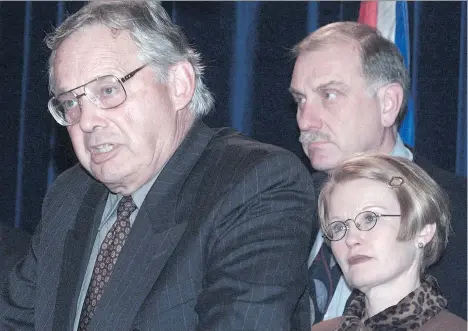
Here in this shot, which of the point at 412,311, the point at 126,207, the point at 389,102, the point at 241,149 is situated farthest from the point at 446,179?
the point at 126,207

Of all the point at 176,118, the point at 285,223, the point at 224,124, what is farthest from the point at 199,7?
the point at 285,223

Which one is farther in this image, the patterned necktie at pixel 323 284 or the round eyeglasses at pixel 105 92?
the patterned necktie at pixel 323 284

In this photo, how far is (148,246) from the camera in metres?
2.07

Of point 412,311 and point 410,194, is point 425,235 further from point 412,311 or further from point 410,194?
point 412,311

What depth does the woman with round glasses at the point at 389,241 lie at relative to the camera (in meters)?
2.16

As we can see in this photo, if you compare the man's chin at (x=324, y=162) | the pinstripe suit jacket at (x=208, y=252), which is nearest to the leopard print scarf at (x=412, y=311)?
the pinstripe suit jacket at (x=208, y=252)

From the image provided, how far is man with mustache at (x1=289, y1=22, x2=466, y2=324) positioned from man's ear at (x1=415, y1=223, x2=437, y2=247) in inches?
24.2

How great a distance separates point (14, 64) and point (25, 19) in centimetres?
23

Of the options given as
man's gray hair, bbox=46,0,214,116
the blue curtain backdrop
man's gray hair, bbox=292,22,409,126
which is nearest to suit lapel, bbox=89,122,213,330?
man's gray hair, bbox=46,0,214,116

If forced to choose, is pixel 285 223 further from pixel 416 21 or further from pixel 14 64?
pixel 14 64

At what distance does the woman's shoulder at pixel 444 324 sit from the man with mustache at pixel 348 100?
71cm

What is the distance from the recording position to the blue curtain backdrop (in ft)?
11.5

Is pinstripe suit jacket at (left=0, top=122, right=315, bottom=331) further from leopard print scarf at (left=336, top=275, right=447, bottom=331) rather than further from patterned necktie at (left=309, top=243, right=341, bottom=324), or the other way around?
patterned necktie at (left=309, top=243, right=341, bottom=324)

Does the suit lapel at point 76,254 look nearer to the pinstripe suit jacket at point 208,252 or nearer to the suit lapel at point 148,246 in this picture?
the pinstripe suit jacket at point 208,252
